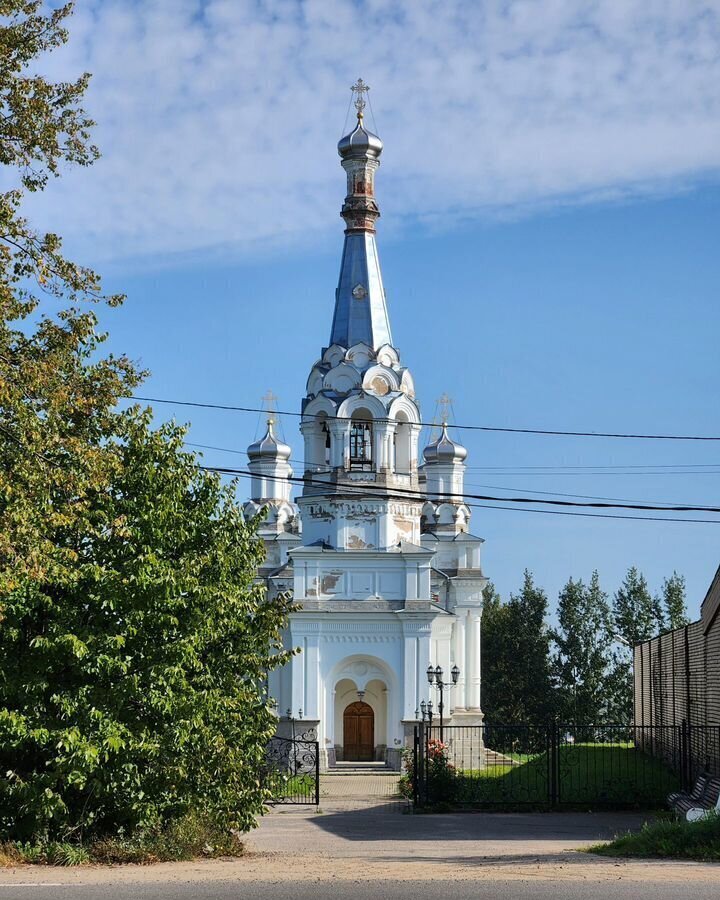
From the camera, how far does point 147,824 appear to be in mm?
16875

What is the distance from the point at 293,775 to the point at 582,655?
2075 inches

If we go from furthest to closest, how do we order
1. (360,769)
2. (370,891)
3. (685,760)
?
(360,769) → (685,760) → (370,891)

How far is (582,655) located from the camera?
73625 millimetres

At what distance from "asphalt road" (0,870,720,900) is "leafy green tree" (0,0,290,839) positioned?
104 inches

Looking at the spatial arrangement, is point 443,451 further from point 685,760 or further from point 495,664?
point 685,760

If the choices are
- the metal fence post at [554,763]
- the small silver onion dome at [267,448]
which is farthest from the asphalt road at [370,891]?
the small silver onion dome at [267,448]

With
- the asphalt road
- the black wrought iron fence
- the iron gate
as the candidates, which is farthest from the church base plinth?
the asphalt road

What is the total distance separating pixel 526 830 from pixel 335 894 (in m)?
9.32

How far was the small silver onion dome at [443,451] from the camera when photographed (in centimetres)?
5822

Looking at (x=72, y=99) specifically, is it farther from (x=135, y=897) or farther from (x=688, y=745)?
(x=688, y=745)

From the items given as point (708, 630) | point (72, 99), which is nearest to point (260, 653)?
point (72, 99)

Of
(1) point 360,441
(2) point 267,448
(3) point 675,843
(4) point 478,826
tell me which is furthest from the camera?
(2) point 267,448

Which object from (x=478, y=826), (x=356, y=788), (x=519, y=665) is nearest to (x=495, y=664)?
(x=519, y=665)

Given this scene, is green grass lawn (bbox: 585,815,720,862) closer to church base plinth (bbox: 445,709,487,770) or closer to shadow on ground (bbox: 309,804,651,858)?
shadow on ground (bbox: 309,804,651,858)
